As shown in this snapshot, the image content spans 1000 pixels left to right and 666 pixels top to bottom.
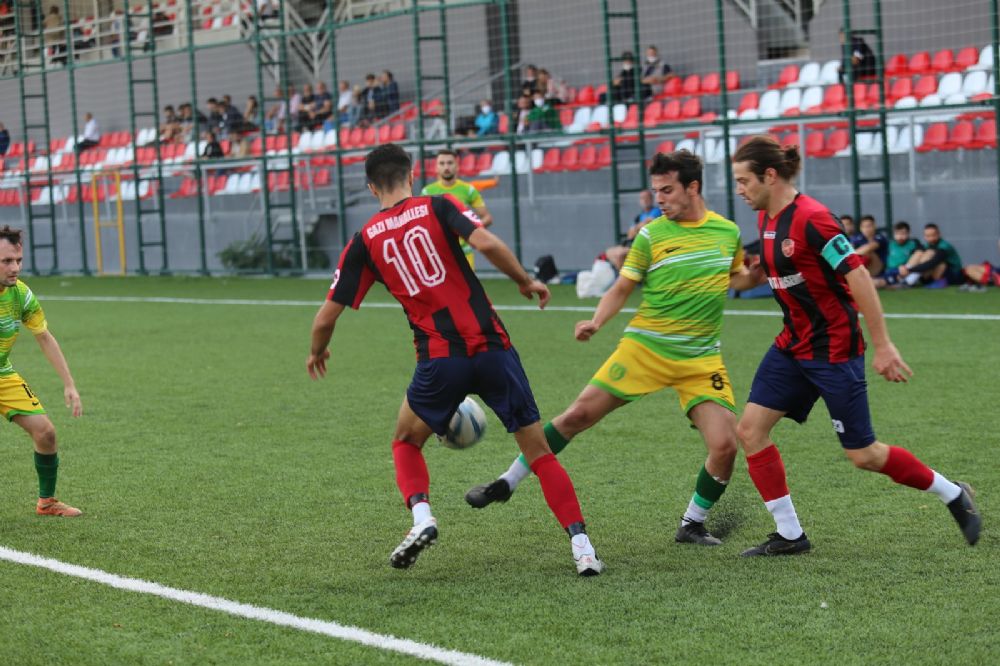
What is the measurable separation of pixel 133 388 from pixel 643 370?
6.74 metres

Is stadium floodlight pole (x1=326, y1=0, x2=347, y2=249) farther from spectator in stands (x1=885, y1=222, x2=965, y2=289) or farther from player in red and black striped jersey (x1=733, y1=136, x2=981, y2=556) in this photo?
player in red and black striped jersey (x1=733, y1=136, x2=981, y2=556)

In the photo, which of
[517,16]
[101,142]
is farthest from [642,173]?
[101,142]

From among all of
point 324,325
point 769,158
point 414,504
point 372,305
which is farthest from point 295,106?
point 769,158

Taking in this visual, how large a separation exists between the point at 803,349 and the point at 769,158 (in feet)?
2.62

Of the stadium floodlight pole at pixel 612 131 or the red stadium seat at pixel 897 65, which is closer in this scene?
the red stadium seat at pixel 897 65

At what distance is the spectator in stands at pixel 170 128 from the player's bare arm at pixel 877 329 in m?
25.3

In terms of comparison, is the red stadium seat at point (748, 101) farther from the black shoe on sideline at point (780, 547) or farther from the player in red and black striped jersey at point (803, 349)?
the black shoe on sideline at point (780, 547)

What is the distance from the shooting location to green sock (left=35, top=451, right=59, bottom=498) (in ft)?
22.0

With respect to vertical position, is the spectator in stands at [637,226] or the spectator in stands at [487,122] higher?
the spectator in stands at [487,122]

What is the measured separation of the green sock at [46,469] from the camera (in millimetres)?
6699

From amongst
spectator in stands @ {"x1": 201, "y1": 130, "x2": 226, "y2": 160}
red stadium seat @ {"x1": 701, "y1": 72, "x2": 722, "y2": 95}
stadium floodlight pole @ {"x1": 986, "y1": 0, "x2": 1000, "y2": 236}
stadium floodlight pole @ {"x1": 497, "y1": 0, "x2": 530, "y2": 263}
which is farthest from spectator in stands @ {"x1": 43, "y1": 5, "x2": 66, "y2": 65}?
stadium floodlight pole @ {"x1": 986, "y1": 0, "x2": 1000, "y2": 236}

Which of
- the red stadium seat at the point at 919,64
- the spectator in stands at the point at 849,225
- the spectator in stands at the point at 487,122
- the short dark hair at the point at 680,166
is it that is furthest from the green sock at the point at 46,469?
the spectator in stands at the point at 487,122

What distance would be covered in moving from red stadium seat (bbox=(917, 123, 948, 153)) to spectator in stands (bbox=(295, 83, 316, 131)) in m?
12.2

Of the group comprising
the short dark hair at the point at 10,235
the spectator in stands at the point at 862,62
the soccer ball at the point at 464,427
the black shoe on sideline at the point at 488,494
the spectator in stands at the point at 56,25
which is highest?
the spectator in stands at the point at 56,25
